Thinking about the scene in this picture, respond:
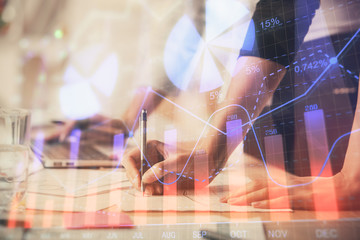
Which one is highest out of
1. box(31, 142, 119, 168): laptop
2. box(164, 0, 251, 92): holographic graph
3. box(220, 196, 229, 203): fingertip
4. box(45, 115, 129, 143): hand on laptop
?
box(164, 0, 251, 92): holographic graph

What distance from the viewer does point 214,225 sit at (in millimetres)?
525

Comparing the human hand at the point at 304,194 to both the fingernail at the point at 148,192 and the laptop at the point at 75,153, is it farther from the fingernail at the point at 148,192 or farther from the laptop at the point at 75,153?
the laptop at the point at 75,153

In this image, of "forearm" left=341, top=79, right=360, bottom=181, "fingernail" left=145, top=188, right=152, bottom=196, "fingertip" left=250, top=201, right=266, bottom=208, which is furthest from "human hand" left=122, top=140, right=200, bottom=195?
"forearm" left=341, top=79, right=360, bottom=181

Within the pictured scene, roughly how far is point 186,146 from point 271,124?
6.7 inches

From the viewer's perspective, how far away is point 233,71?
0.57m

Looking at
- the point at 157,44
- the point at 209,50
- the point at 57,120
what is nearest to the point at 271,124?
the point at 209,50

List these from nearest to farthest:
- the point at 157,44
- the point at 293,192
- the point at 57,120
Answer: the point at 293,192 → the point at 157,44 → the point at 57,120

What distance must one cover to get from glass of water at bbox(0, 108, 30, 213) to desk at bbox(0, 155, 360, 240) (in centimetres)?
4

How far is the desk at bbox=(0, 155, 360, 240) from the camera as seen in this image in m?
0.43

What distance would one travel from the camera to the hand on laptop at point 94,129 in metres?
0.71

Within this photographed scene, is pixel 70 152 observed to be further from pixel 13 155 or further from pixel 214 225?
pixel 214 225

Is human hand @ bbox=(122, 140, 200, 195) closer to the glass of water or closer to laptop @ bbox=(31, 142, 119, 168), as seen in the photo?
laptop @ bbox=(31, 142, 119, 168)

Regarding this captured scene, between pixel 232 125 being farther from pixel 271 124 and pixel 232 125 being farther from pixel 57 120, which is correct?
pixel 57 120

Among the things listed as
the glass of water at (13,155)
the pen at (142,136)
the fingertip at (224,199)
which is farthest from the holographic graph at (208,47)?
the glass of water at (13,155)
